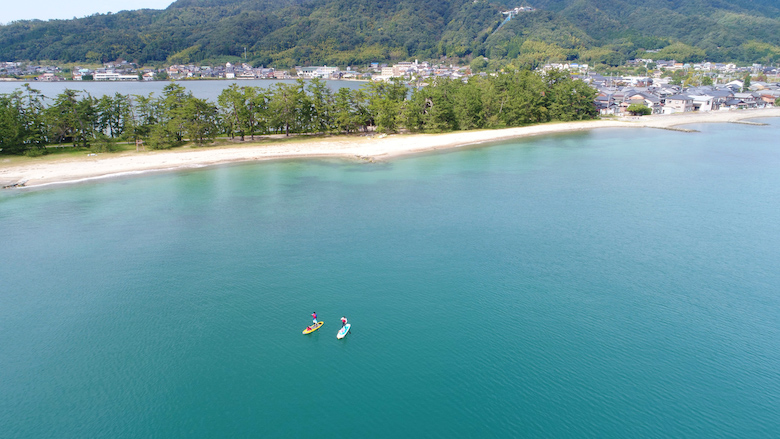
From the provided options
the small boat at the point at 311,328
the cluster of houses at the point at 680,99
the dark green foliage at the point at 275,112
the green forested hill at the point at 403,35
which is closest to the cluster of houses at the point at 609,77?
the cluster of houses at the point at 680,99

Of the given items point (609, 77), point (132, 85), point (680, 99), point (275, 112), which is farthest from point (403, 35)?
point (275, 112)

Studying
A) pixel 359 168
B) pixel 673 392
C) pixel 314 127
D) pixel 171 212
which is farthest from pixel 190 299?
pixel 314 127

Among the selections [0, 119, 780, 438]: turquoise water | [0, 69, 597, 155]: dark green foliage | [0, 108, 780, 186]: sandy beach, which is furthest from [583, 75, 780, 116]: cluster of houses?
[0, 119, 780, 438]: turquoise water

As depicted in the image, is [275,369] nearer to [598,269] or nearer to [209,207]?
[598,269]

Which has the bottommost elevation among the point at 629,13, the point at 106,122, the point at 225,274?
the point at 225,274

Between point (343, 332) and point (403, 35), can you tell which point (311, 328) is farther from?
point (403, 35)

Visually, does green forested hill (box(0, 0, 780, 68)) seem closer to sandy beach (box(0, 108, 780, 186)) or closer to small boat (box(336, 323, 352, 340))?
sandy beach (box(0, 108, 780, 186))

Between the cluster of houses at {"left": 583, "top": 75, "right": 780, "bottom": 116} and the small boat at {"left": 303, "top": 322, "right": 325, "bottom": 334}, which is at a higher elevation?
the cluster of houses at {"left": 583, "top": 75, "right": 780, "bottom": 116}
